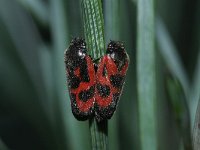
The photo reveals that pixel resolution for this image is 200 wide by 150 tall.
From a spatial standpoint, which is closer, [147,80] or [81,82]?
[147,80]

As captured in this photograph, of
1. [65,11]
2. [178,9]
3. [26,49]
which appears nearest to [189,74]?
[178,9]

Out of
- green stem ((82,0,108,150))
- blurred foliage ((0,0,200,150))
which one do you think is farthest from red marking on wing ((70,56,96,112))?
green stem ((82,0,108,150))

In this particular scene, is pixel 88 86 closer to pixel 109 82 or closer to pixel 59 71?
pixel 109 82

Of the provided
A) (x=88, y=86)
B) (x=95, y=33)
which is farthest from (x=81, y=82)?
(x=95, y=33)

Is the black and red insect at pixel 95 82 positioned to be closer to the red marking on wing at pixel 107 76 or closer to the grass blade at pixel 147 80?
the red marking on wing at pixel 107 76

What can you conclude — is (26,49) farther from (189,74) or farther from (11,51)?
(189,74)
